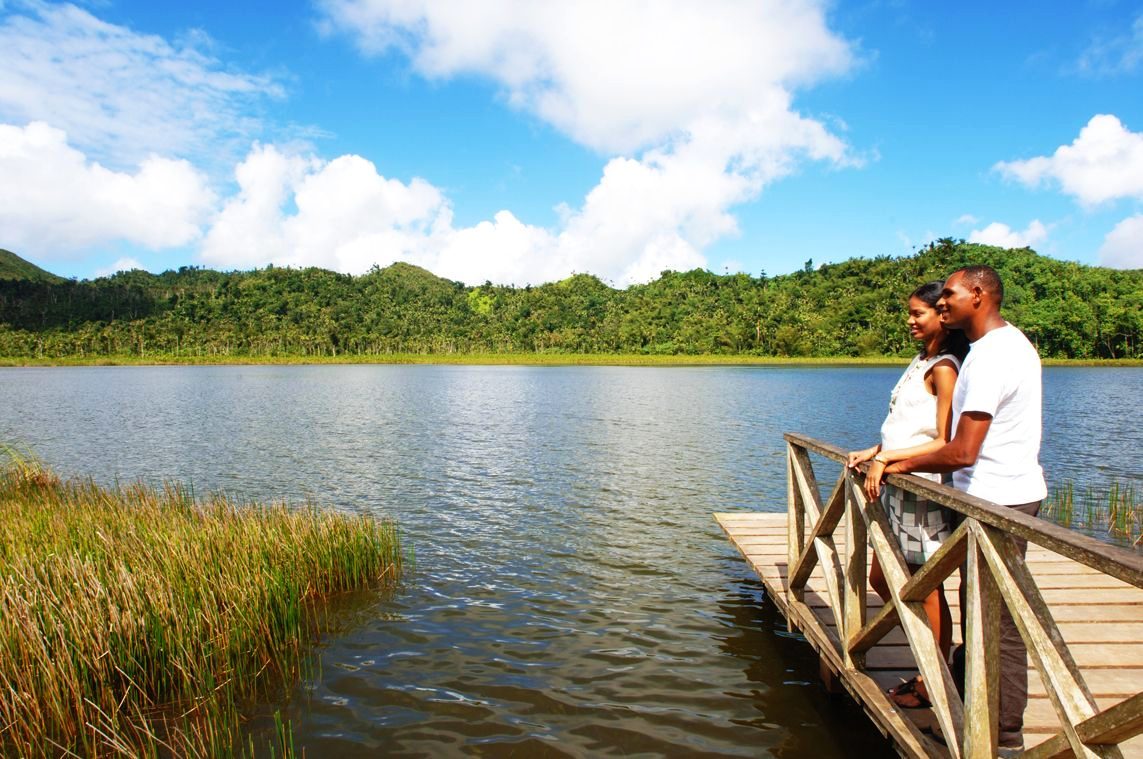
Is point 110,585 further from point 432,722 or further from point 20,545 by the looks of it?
point 432,722

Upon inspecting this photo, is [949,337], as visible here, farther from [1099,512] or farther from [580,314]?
[580,314]

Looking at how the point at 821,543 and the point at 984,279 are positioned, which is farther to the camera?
the point at 821,543

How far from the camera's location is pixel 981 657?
123 inches

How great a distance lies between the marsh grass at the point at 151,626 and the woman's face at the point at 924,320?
5.56 m

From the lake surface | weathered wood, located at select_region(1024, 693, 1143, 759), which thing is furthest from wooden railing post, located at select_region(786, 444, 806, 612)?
weathered wood, located at select_region(1024, 693, 1143, 759)

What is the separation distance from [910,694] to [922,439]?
166cm

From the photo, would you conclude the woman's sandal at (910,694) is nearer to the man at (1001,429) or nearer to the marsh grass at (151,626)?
the man at (1001,429)

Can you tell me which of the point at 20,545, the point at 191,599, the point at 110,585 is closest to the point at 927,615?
the point at 191,599

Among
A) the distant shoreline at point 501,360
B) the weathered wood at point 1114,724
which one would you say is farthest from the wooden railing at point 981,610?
the distant shoreline at point 501,360

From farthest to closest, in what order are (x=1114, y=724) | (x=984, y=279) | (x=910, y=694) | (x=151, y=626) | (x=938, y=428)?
(x=151, y=626), (x=910, y=694), (x=938, y=428), (x=984, y=279), (x=1114, y=724)

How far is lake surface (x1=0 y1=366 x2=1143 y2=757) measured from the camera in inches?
219

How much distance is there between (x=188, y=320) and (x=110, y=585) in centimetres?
17994

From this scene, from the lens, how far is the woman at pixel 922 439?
3922 millimetres

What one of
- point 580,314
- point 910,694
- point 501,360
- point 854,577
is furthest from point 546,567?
point 580,314
